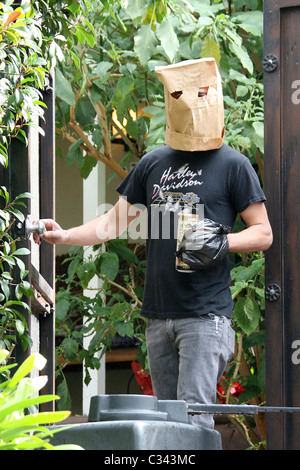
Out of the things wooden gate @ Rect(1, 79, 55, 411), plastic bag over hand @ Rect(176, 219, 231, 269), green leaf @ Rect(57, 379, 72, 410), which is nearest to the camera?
plastic bag over hand @ Rect(176, 219, 231, 269)

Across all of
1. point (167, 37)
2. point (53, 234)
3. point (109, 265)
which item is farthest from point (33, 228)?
point (109, 265)

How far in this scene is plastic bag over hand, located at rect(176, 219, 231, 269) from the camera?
267 cm

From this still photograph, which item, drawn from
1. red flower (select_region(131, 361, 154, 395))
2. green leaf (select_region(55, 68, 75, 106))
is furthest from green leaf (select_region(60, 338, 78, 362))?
green leaf (select_region(55, 68, 75, 106))

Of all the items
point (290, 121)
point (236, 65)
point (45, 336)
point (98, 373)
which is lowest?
point (98, 373)

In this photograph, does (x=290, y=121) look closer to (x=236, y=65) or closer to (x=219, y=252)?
(x=219, y=252)

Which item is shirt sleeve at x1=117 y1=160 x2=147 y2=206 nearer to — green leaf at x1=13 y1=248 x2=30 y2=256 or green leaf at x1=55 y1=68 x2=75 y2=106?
green leaf at x1=13 y1=248 x2=30 y2=256

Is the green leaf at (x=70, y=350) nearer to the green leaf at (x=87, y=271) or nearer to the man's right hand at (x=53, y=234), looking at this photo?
the green leaf at (x=87, y=271)

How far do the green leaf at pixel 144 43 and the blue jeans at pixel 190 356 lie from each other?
1.85m

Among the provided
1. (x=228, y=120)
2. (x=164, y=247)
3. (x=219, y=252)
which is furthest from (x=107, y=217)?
(x=228, y=120)

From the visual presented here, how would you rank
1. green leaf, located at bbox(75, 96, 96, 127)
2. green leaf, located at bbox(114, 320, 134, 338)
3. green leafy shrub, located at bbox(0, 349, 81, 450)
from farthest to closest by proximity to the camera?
green leaf, located at bbox(75, 96, 96, 127)
green leaf, located at bbox(114, 320, 134, 338)
green leafy shrub, located at bbox(0, 349, 81, 450)

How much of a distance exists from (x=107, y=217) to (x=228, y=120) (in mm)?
1404

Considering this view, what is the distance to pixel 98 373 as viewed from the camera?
18.6 feet

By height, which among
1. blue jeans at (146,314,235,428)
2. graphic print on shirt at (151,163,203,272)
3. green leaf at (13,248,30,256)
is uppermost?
graphic print on shirt at (151,163,203,272)

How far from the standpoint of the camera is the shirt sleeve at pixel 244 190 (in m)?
2.86
